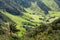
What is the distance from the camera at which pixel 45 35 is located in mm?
100875

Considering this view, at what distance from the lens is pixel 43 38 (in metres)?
93.1

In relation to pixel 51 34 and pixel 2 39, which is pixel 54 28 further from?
pixel 2 39

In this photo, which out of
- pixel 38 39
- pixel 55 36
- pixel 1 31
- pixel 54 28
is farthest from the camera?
pixel 1 31

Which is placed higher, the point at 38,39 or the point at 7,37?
the point at 38,39

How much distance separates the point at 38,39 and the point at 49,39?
20.3 feet

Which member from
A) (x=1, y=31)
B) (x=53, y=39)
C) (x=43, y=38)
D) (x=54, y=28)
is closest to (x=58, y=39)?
(x=53, y=39)

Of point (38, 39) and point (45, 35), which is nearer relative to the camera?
point (38, 39)

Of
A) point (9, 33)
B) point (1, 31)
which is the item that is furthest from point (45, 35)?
point (1, 31)

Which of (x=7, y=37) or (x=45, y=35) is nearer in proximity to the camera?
(x=45, y=35)

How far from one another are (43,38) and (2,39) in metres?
27.3

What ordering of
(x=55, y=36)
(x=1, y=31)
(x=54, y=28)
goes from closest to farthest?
(x=55, y=36) → (x=54, y=28) → (x=1, y=31)

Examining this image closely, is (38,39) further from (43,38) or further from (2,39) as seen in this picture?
(2,39)

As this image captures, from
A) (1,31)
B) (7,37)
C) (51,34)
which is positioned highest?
(51,34)

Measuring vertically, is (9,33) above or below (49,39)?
below
